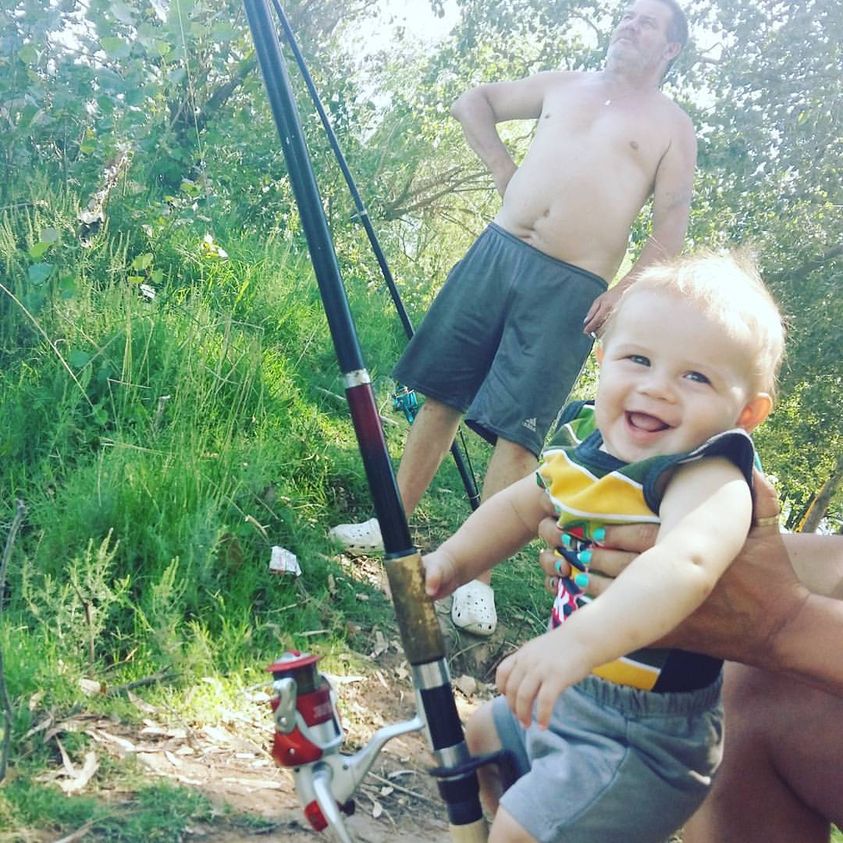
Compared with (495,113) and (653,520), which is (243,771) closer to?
(653,520)

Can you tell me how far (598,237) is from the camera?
11.6ft

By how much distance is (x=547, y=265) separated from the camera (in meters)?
3.54

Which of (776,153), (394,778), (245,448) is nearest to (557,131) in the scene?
(245,448)

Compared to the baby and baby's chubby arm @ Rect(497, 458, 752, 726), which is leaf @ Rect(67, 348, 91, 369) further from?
baby's chubby arm @ Rect(497, 458, 752, 726)

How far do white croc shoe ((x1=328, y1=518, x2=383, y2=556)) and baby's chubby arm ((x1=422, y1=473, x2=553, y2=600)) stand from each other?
196cm

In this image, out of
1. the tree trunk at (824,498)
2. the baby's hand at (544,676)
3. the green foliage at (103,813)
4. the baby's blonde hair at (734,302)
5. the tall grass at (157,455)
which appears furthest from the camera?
the tree trunk at (824,498)

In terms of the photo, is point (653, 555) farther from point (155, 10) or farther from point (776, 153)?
point (776, 153)

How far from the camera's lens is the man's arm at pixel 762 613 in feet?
4.78

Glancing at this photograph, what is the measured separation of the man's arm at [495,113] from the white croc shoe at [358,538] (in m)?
1.38

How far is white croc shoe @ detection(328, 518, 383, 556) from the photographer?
362 cm

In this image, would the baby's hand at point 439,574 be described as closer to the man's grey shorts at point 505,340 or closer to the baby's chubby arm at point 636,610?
the baby's chubby arm at point 636,610

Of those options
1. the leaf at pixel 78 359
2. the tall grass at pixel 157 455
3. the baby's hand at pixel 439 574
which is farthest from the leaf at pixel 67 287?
the baby's hand at pixel 439 574

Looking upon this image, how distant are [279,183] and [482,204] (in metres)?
6.36

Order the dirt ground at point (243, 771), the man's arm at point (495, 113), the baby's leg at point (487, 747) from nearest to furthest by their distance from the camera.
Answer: the baby's leg at point (487, 747), the dirt ground at point (243, 771), the man's arm at point (495, 113)
